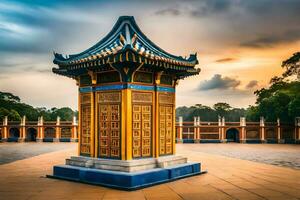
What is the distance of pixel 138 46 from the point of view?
12797 mm

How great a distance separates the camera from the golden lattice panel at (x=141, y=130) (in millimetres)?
12156

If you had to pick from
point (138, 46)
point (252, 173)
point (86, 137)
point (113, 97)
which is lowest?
point (252, 173)

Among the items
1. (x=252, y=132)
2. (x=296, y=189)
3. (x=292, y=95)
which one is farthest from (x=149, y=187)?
(x=292, y=95)

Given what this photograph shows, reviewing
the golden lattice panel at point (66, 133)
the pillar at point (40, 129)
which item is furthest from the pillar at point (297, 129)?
the pillar at point (40, 129)

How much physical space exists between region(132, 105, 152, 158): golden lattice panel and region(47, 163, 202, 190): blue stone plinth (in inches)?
31.9

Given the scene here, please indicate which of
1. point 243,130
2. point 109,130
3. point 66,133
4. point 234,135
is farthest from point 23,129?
point 109,130

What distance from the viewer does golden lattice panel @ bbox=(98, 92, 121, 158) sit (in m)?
12.2

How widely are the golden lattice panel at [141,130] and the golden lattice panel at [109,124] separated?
0.51 m

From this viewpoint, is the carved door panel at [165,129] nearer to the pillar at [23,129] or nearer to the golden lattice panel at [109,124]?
the golden lattice panel at [109,124]

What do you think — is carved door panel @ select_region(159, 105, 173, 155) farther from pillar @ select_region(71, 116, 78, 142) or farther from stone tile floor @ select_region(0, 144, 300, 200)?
pillar @ select_region(71, 116, 78, 142)

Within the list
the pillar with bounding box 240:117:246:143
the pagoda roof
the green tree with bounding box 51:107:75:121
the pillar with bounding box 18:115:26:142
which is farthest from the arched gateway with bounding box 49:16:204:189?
the green tree with bounding box 51:107:75:121

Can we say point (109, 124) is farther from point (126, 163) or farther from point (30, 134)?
point (30, 134)

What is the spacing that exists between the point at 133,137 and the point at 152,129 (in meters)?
0.92

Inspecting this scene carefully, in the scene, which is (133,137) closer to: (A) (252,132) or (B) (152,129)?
(B) (152,129)
